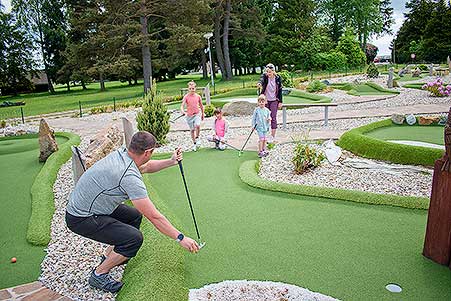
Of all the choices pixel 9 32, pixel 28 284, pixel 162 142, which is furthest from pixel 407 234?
pixel 9 32

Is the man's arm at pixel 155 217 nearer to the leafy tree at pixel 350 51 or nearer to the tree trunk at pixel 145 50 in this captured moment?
the tree trunk at pixel 145 50

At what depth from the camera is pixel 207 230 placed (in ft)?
13.3

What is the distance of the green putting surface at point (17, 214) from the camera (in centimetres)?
352

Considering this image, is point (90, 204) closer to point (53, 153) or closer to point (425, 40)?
point (53, 153)

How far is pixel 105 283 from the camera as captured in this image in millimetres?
3070

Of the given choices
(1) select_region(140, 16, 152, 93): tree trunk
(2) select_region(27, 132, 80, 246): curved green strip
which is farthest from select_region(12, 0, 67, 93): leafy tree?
(2) select_region(27, 132, 80, 246): curved green strip

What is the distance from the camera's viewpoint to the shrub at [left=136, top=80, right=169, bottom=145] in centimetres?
816

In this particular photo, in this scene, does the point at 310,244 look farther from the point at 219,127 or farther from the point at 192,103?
the point at 192,103

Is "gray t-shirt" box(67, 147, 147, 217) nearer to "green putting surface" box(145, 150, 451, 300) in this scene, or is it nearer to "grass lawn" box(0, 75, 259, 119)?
"green putting surface" box(145, 150, 451, 300)

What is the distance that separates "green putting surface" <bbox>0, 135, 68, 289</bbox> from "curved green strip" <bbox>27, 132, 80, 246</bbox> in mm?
88

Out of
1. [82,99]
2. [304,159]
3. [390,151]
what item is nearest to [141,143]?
[304,159]

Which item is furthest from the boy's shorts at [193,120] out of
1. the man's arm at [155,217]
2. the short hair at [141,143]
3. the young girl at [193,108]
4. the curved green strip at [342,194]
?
the man's arm at [155,217]

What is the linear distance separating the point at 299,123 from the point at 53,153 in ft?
20.1

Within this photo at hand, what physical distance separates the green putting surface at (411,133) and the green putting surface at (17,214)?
19.0 ft
